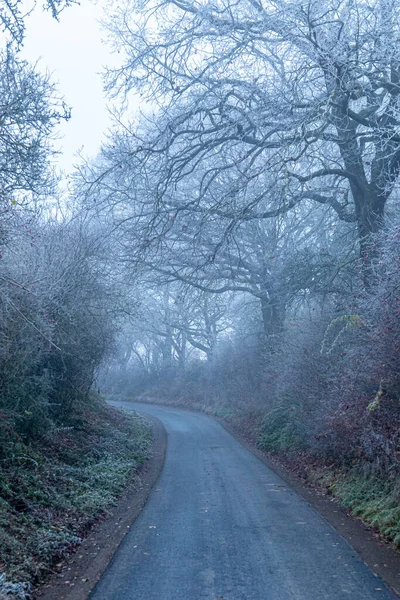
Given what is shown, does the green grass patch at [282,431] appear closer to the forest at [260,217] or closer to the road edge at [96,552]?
the forest at [260,217]

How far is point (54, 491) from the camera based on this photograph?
9.49 metres

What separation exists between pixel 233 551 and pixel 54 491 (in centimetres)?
349

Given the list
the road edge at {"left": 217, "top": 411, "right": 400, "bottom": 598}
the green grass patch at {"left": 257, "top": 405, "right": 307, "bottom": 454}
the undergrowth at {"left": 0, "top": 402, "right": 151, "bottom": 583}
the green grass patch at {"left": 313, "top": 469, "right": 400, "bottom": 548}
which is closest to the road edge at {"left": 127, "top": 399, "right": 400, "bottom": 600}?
the road edge at {"left": 217, "top": 411, "right": 400, "bottom": 598}

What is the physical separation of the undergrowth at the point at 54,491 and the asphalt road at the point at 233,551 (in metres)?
0.81

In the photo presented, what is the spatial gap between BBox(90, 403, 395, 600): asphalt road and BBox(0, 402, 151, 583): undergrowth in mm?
812

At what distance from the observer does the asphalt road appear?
6.05 m

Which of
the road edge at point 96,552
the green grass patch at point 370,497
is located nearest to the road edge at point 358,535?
the green grass patch at point 370,497

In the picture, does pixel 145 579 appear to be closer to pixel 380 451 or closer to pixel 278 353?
pixel 380 451

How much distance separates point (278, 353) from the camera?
18.2m

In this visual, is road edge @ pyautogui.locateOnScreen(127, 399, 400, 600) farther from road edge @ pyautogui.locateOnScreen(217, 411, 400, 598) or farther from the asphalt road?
the asphalt road

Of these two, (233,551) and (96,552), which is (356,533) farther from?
(96,552)

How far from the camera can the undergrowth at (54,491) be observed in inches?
274

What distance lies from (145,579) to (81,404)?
12523mm

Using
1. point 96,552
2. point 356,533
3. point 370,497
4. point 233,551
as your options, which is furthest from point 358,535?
point 96,552
